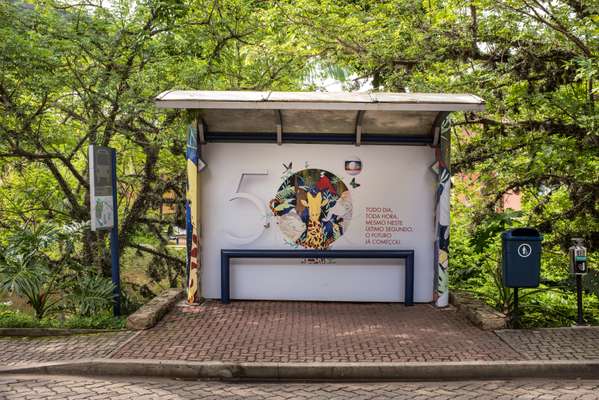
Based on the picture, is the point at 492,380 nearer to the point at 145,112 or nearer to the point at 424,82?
the point at 424,82

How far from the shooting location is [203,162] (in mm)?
8219

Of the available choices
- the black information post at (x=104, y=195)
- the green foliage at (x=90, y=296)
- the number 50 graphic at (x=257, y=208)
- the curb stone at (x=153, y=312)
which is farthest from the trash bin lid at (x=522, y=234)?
the green foliage at (x=90, y=296)

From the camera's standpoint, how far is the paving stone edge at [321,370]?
554 centimetres

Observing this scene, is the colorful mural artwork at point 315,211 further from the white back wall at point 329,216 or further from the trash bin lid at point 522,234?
the trash bin lid at point 522,234

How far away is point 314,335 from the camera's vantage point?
6.66 m

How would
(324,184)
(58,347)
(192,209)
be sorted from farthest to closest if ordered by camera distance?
1. (324,184)
2. (192,209)
3. (58,347)

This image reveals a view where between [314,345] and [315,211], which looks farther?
[315,211]

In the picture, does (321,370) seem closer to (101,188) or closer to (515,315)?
(515,315)

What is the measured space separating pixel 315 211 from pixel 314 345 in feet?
8.47

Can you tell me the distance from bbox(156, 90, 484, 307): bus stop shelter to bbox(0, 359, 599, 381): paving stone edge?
8.82 feet

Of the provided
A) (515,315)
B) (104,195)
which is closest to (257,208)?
(104,195)

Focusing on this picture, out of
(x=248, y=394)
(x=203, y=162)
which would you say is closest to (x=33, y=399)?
(x=248, y=394)

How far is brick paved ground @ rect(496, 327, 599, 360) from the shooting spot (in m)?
5.88

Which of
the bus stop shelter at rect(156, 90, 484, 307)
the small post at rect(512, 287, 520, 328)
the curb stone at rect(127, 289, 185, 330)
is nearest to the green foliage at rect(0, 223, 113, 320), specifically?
the curb stone at rect(127, 289, 185, 330)
